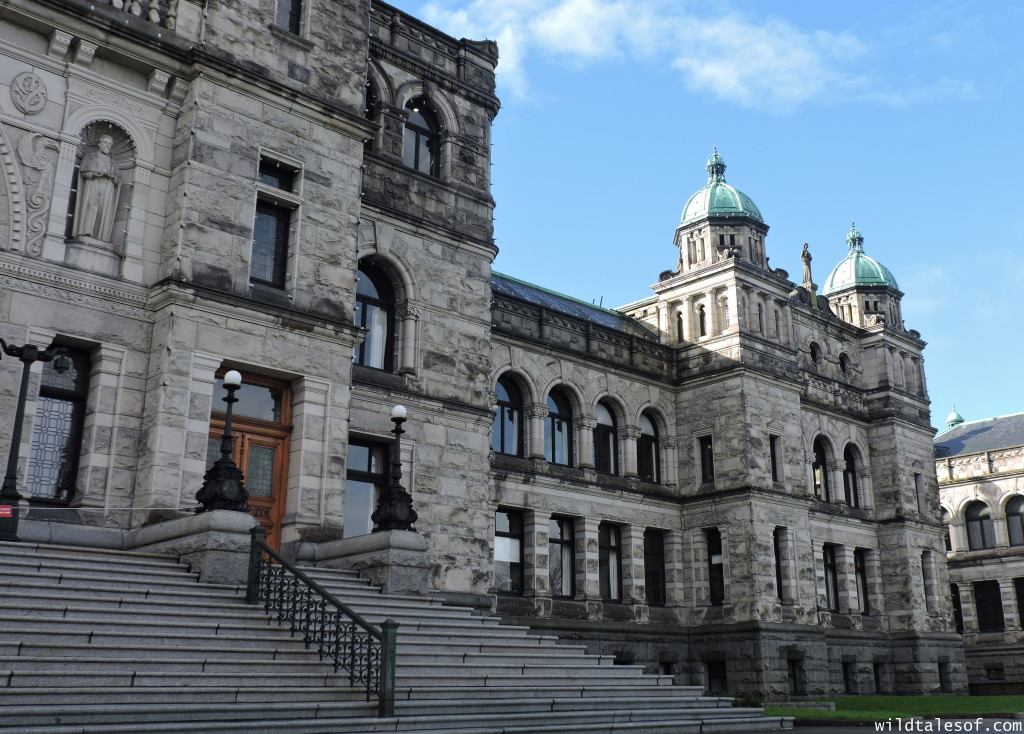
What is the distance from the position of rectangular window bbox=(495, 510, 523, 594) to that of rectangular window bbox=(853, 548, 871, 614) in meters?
16.1

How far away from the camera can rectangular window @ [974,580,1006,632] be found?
51188mm

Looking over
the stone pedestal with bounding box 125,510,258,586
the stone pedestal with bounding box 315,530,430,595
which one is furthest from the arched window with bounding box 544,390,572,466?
the stone pedestal with bounding box 125,510,258,586

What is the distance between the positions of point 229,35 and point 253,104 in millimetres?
1334

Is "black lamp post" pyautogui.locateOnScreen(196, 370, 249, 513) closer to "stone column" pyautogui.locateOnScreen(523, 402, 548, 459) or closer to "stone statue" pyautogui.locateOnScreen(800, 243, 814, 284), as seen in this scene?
"stone column" pyautogui.locateOnScreen(523, 402, 548, 459)

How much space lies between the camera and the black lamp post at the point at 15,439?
14555 mm

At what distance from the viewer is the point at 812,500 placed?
3516 cm

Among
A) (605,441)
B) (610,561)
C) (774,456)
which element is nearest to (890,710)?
(610,561)

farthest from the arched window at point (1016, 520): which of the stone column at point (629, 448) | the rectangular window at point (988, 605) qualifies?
the stone column at point (629, 448)

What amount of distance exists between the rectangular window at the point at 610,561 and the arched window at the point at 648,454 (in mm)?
2421

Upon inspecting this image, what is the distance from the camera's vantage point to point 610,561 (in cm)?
3197

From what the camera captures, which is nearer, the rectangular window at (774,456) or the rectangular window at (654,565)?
the rectangular window at (654,565)

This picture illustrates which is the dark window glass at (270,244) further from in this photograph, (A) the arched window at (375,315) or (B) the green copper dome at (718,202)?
(B) the green copper dome at (718,202)

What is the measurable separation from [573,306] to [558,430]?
745cm

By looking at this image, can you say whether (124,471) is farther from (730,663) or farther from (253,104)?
(730,663)
